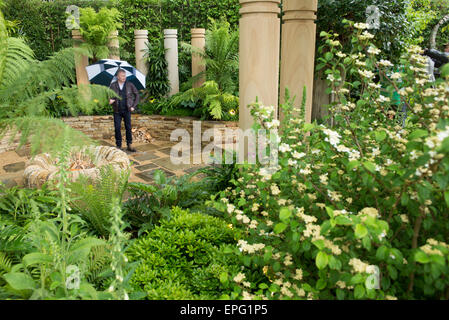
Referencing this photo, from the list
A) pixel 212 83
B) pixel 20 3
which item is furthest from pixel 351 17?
pixel 20 3

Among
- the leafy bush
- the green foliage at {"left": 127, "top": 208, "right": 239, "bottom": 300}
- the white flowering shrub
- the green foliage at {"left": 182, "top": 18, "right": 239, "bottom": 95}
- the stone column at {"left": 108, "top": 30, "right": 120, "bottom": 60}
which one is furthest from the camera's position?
the stone column at {"left": 108, "top": 30, "right": 120, "bottom": 60}

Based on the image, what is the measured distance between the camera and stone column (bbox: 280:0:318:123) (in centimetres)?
279

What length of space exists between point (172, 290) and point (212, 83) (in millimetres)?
5328

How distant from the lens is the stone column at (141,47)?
761 centimetres

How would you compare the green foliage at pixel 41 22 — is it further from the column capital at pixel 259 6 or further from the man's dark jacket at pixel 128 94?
the column capital at pixel 259 6

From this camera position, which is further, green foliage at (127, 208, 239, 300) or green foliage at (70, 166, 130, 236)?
green foliage at (70, 166, 130, 236)

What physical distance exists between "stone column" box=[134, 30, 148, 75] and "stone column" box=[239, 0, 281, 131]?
5715 mm

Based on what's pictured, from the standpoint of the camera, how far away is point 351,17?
5238 mm

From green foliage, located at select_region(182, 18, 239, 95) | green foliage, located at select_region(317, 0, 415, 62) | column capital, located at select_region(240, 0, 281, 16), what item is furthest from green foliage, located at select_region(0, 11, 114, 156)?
green foliage, located at select_region(182, 18, 239, 95)

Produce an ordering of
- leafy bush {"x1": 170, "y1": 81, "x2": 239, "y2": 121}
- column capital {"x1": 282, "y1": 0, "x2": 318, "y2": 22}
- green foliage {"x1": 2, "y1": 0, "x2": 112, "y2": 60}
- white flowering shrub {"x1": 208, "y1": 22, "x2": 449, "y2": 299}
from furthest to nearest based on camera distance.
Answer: green foliage {"x1": 2, "y1": 0, "x2": 112, "y2": 60} → leafy bush {"x1": 170, "y1": 81, "x2": 239, "y2": 121} → column capital {"x1": 282, "y1": 0, "x2": 318, "y2": 22} → white flowering shrub {"x1": 208, "y1": 22, "x2": 449, "y2": 299}

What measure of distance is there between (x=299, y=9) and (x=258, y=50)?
693mm

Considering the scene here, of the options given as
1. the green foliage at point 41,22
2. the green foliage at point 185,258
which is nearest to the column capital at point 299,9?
the green foliage at point 185,258

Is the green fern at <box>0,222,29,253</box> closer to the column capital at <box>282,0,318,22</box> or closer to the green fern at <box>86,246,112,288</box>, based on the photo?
the green fern at <box>86,246,112,288</box>

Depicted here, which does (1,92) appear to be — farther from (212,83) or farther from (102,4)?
(102,4)
